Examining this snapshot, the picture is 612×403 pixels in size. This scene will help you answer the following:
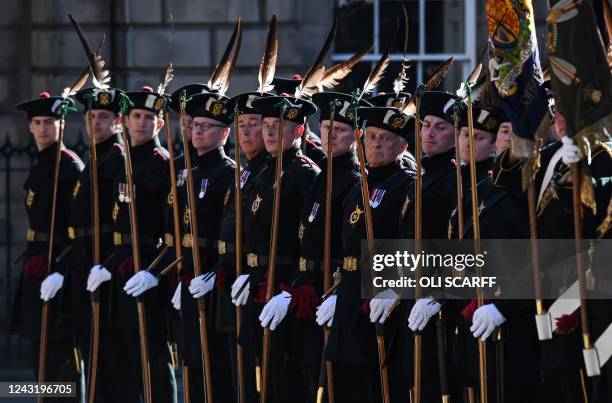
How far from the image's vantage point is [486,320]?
295 inches

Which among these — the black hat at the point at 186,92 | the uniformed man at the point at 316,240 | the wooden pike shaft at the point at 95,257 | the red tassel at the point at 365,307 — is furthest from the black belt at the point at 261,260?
the wooden pike shaft at the point at 95,257

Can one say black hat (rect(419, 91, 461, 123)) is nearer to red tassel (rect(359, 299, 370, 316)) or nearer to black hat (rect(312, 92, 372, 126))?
black hat (rect(312, 92, 372, 126))

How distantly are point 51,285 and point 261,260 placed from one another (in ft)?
5.61

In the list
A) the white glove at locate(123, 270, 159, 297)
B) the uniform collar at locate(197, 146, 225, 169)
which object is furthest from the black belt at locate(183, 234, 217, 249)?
the uniform collar at locate(197, 146, 225, 169)

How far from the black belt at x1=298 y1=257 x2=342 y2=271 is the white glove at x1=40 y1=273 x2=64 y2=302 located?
201cm

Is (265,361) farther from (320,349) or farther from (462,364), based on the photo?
(462,364)

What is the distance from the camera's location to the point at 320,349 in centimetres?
888

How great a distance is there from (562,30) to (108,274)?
404cm

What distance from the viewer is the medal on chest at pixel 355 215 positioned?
8539mm

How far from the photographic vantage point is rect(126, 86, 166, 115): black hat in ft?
33.5

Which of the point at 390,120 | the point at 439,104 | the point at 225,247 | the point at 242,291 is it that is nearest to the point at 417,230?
the point at 439,104

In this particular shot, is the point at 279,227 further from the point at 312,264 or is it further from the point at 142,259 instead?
the point at 142,259

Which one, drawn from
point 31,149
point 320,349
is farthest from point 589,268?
point 31,149

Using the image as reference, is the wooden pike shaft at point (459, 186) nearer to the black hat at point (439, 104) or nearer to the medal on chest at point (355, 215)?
the black hat at point (439, 104)
